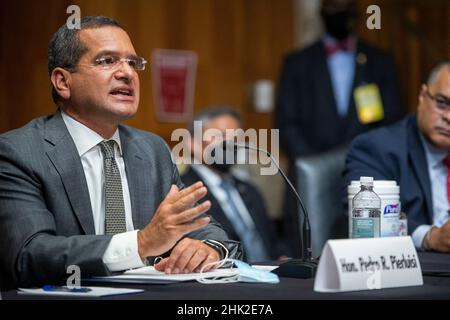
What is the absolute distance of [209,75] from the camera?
6215 millimetres

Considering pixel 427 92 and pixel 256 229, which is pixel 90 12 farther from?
pixel 427 92

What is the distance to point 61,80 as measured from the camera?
9.12ft

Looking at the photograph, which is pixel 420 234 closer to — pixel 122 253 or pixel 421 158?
pixel 421 158

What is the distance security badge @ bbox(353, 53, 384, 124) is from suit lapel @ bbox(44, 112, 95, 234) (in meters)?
3.12

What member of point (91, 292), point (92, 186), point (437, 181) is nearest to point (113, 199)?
point (92, 186)

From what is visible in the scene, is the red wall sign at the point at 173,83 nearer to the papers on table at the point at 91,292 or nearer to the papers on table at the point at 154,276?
the papers on table at the point at 154,276

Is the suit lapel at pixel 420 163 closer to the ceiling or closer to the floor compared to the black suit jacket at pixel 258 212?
closer to the ceiling

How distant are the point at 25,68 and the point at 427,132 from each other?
281 centimetres

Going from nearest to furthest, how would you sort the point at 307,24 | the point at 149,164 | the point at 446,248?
the point at 149,164, the point at 446,248, the point at 307,24

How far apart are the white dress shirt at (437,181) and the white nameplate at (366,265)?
4.23ft

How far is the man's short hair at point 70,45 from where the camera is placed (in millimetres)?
2742

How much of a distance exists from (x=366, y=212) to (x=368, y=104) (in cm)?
284

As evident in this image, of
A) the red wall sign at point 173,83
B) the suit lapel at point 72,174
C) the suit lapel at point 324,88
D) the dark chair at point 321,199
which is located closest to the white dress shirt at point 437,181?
the dark chair at point 321,199
